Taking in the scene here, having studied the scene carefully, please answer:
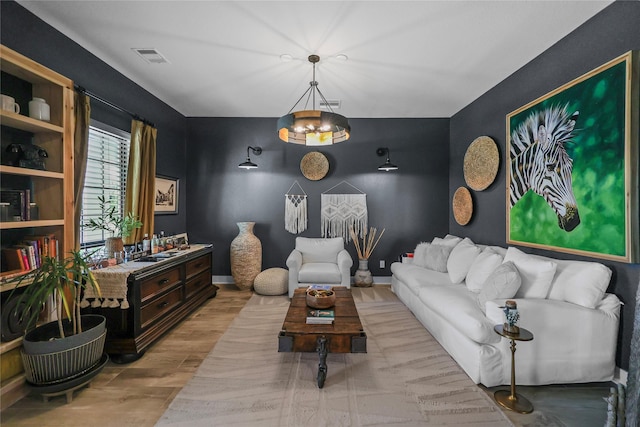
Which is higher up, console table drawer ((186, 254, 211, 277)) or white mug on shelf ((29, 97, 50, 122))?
white mug on shelf ((29, 97, 50, 122))

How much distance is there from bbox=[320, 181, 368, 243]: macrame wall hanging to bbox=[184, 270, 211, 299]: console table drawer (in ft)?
6.41

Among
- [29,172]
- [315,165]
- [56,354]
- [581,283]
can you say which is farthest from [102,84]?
[581,283]

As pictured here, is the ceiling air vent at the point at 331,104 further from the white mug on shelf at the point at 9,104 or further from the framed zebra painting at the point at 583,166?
the white mug on shelf at the point at 9,104

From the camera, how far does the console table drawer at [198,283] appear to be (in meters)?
3.40

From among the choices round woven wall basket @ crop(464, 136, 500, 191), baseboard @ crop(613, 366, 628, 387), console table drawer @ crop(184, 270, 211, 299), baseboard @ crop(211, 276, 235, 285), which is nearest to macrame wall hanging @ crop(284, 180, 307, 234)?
baseboard @ crop(211, 276, 235, 285)

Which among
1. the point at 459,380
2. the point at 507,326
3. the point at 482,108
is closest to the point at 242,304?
the point at 459,380

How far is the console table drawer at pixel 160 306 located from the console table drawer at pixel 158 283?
88 millimetres

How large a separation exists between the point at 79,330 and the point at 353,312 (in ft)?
6.90

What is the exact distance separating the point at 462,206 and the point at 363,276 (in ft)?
6.12

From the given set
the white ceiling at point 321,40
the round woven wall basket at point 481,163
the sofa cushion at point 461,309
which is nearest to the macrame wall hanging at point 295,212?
the white ceiling at point 321,40

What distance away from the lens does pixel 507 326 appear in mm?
1845

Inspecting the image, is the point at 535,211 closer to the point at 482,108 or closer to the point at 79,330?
the point at 482,108

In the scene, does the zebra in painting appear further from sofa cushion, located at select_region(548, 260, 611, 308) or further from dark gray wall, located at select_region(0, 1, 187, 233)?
dark gray wall, located at select_region(0, 1, 187, 233)

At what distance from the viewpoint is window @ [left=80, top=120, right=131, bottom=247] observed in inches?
111
